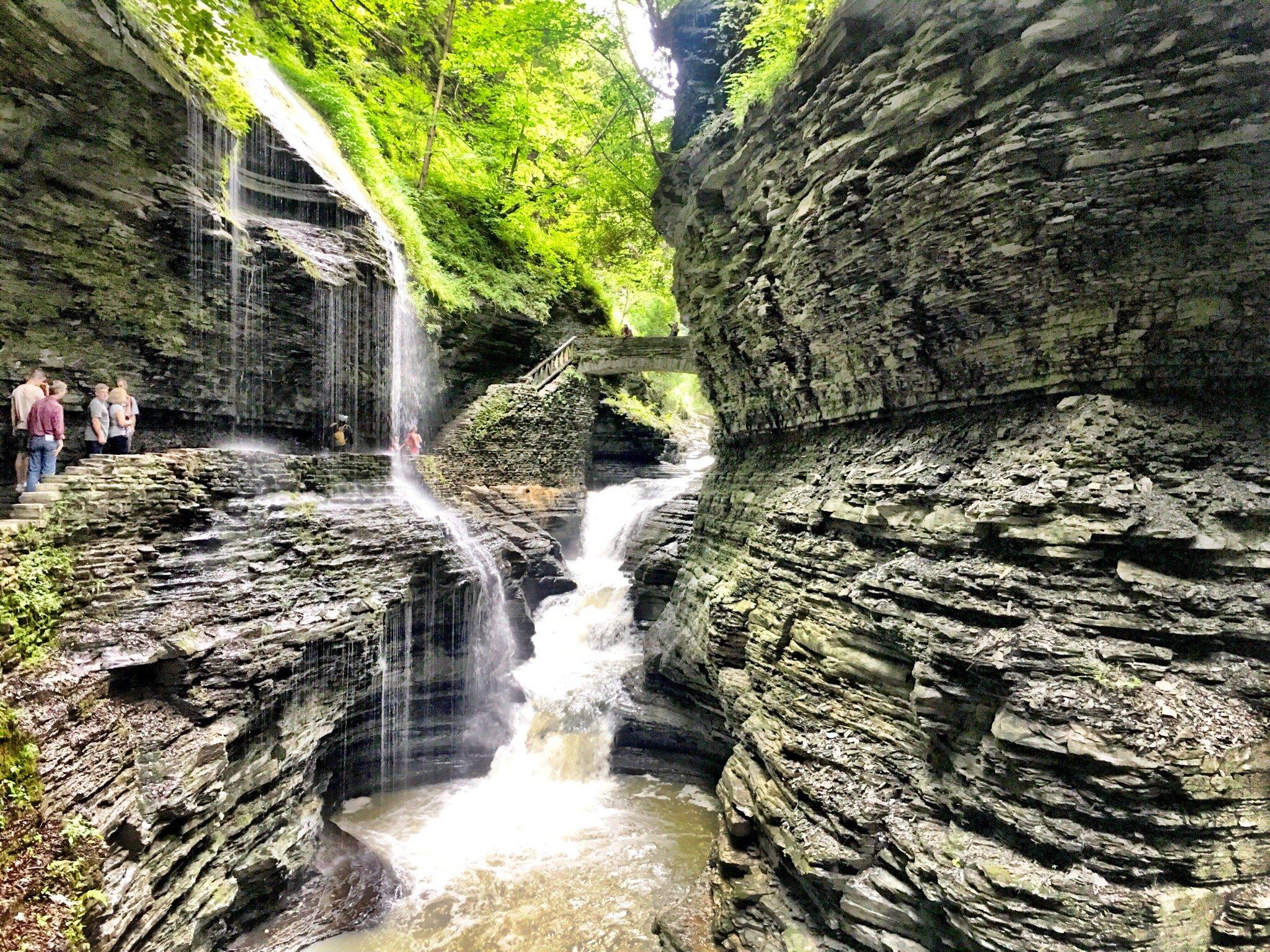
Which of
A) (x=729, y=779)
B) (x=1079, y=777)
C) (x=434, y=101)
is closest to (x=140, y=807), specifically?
(x=729, y=779)

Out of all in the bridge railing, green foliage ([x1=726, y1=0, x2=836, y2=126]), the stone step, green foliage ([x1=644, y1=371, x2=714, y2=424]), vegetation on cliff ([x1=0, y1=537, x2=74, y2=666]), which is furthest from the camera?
green foliage ([x1=644, y1=371, x2=714, y2=424])

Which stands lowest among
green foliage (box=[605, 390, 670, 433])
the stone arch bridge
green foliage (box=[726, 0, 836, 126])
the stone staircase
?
the stone staircase

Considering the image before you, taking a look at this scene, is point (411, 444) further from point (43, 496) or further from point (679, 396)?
point (679, 396)

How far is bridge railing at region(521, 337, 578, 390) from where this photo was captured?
19.5 meters

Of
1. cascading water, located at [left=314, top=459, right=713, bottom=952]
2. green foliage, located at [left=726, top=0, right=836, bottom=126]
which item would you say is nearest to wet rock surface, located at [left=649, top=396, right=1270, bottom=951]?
cascading water, located at [left=314, top=459, right=713, bottom=952]

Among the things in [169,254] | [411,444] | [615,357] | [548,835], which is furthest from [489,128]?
[548,835]

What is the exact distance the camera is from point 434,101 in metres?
17.3

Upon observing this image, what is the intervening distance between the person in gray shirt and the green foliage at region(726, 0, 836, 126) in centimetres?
1138

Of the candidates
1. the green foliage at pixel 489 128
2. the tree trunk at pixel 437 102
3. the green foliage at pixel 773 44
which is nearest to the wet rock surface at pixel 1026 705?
the green foliage at pixel 773 44

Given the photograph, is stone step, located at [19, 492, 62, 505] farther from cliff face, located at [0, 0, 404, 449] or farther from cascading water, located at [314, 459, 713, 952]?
cascading water, located at [314, 459, 713, 952]

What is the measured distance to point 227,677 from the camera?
7.09 metres

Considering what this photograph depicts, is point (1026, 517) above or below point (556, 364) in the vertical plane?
below

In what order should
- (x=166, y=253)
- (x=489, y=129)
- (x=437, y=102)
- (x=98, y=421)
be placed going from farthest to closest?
1. (x=489, y=129)
2. (x=437, y=102)
3. (x=166, y=253)
4. (x=98, y=421)

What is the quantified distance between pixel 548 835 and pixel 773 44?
14.2 metres
